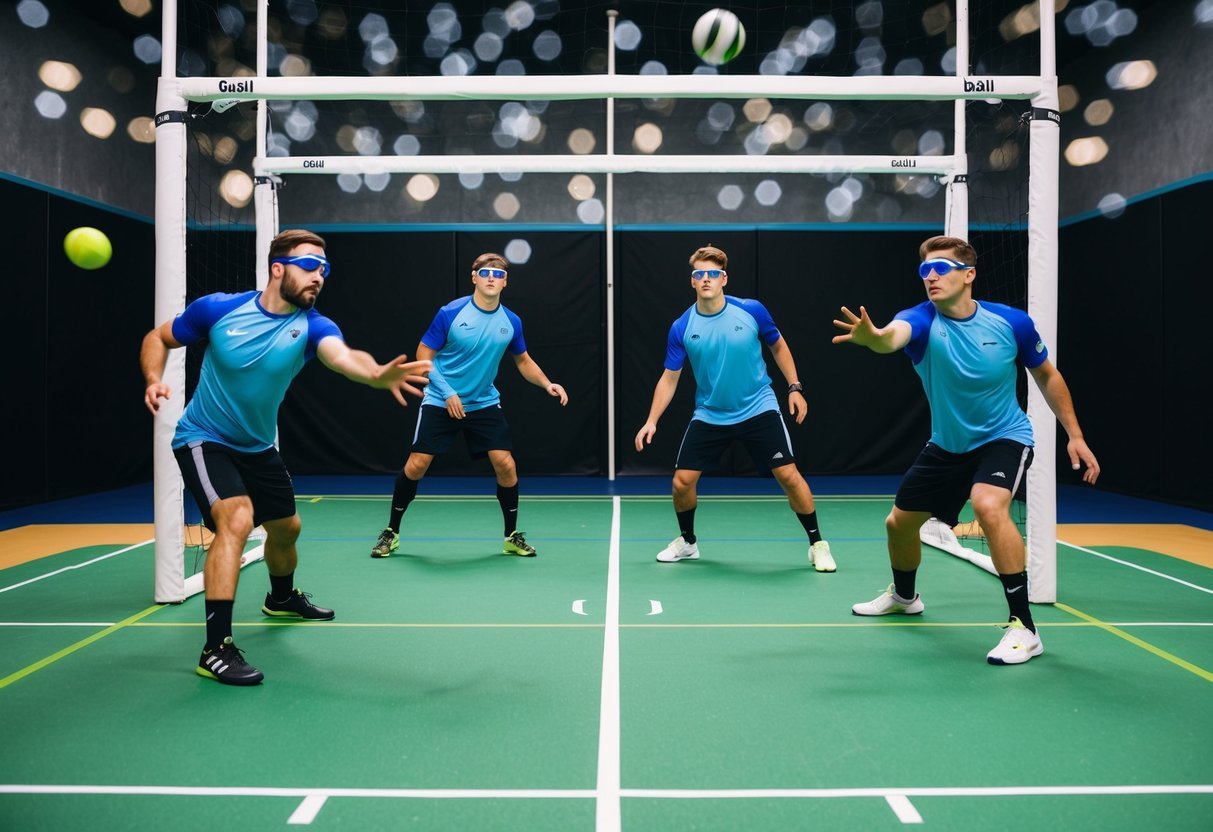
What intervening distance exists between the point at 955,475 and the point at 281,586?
3389 millimetres

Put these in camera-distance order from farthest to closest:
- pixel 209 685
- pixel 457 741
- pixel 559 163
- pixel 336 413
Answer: pixel 336 413, pixel 559 163, pixel 209 685, pixel 457 741

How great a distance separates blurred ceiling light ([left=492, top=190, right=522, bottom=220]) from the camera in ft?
40.9

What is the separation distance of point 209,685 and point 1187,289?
968cm

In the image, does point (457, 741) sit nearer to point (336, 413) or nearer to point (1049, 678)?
point (1049, 678)

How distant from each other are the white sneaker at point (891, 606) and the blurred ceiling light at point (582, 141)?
8.85 meters

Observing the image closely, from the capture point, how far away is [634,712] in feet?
10.9

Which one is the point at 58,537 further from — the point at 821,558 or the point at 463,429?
the point at 821,558

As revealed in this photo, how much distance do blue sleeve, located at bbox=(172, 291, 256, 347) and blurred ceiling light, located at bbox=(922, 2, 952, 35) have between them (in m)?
9.42

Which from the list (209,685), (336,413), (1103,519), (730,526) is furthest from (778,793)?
(336,413)

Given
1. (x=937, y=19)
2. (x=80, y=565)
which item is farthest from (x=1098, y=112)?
(x=80, y=565)

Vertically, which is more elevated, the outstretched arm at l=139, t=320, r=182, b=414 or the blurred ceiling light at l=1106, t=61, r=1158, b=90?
the blurred ceiling light at l=1106, t=61, r=1158, b=90

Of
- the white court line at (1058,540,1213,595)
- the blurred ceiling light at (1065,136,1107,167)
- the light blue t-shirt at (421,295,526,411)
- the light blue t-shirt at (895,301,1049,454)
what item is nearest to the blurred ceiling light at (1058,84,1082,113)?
the blurred ceiling light at (1065,136,1107,167)

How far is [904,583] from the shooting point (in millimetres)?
4695

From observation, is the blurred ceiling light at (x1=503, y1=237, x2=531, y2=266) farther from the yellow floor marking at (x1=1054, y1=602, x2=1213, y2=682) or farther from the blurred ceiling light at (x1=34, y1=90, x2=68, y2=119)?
the yellow floor marking at (x1=1054, y1=602, x2=1213, y2=682)
